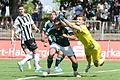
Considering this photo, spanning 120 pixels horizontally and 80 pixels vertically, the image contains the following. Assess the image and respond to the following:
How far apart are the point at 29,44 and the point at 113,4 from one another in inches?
629

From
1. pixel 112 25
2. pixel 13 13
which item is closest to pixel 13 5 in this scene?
pixel 13 13

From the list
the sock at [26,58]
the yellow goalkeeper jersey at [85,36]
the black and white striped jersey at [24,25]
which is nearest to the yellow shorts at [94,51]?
the yellow goalkeeper jersey at [85,36]

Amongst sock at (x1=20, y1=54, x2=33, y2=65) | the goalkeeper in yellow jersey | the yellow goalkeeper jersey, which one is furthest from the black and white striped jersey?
the yellow goalkeeper jersey

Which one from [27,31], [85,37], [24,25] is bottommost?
[27,31]

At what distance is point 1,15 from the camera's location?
3588 centimetres

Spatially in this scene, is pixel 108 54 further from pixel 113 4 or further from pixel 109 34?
pixel 113 4

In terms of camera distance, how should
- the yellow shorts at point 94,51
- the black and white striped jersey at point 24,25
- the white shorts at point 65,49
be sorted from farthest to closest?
the black and white striped jersey at point 24,25 < the white shorts at point 65,49 < the yellow shorts at point 94,51

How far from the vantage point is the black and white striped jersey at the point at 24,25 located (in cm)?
1764

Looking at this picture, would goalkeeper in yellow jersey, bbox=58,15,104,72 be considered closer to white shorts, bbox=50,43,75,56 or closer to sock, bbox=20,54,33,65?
white shorts, bbox=50,43,75,56

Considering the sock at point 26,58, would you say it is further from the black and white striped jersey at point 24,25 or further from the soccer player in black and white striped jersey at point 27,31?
the black and white striped jersey at point 24,25

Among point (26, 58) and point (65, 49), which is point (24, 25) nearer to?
point (26, 58)

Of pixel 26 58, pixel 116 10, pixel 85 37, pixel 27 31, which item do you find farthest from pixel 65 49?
pixel 116 10

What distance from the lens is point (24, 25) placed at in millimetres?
17781

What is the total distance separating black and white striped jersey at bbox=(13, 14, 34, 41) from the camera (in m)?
17.6
